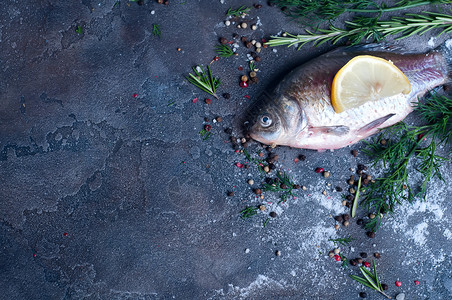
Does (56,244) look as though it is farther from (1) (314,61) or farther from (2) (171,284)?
(1) (314,61)

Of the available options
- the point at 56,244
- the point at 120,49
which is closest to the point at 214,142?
the point at 120,49

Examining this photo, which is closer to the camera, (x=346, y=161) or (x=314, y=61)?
(x=314, y=61)

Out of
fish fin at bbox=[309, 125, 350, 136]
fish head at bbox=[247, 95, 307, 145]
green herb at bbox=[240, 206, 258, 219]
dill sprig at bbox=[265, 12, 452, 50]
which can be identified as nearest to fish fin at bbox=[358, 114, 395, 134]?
fish fin at bbox=[309, 125, 350, 136]

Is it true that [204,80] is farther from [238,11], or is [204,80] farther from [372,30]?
[372,30]

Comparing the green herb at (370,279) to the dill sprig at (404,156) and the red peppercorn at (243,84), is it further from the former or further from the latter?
the red peppercorn at (243,84)

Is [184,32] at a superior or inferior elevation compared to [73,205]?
superior

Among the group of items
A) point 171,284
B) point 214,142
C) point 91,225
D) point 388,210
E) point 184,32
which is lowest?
point 171,284

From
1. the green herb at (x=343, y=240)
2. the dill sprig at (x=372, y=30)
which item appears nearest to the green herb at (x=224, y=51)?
the dill sprig at (x=372, y=30)
